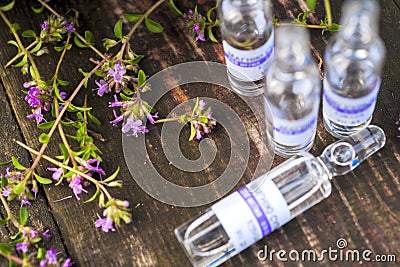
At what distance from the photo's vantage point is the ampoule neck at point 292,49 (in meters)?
0.78

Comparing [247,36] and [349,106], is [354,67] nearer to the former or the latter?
[349,106]

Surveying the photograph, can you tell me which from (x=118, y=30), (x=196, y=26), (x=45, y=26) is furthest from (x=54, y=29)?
(x=196, y=26)

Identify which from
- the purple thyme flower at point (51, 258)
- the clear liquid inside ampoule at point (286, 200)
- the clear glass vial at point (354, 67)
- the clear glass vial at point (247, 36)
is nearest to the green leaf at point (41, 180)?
the purple thyme flower at point (51, 258)

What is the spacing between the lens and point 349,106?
849 mm

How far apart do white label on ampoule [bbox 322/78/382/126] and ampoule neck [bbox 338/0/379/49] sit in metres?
0.07

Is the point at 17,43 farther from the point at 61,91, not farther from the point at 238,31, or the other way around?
the point at 238,31

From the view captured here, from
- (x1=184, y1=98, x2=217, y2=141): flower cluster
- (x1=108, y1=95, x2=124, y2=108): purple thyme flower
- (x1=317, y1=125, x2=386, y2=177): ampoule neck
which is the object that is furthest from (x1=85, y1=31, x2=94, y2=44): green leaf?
(x1=317, y1=125, x2=386, y2=177): ampoule neck

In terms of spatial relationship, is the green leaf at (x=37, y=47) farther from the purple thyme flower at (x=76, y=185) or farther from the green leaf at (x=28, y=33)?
the purple thyme flower at (x=76, y=185)

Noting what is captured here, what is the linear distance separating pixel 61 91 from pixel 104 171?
167 millimetres

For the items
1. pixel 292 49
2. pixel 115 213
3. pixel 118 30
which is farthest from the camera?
pixel 118 30

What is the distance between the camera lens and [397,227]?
89 cm

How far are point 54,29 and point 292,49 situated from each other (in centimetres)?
44

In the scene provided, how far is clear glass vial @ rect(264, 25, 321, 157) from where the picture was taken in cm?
81

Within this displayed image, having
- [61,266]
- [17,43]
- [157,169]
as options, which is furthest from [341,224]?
[17,43]
